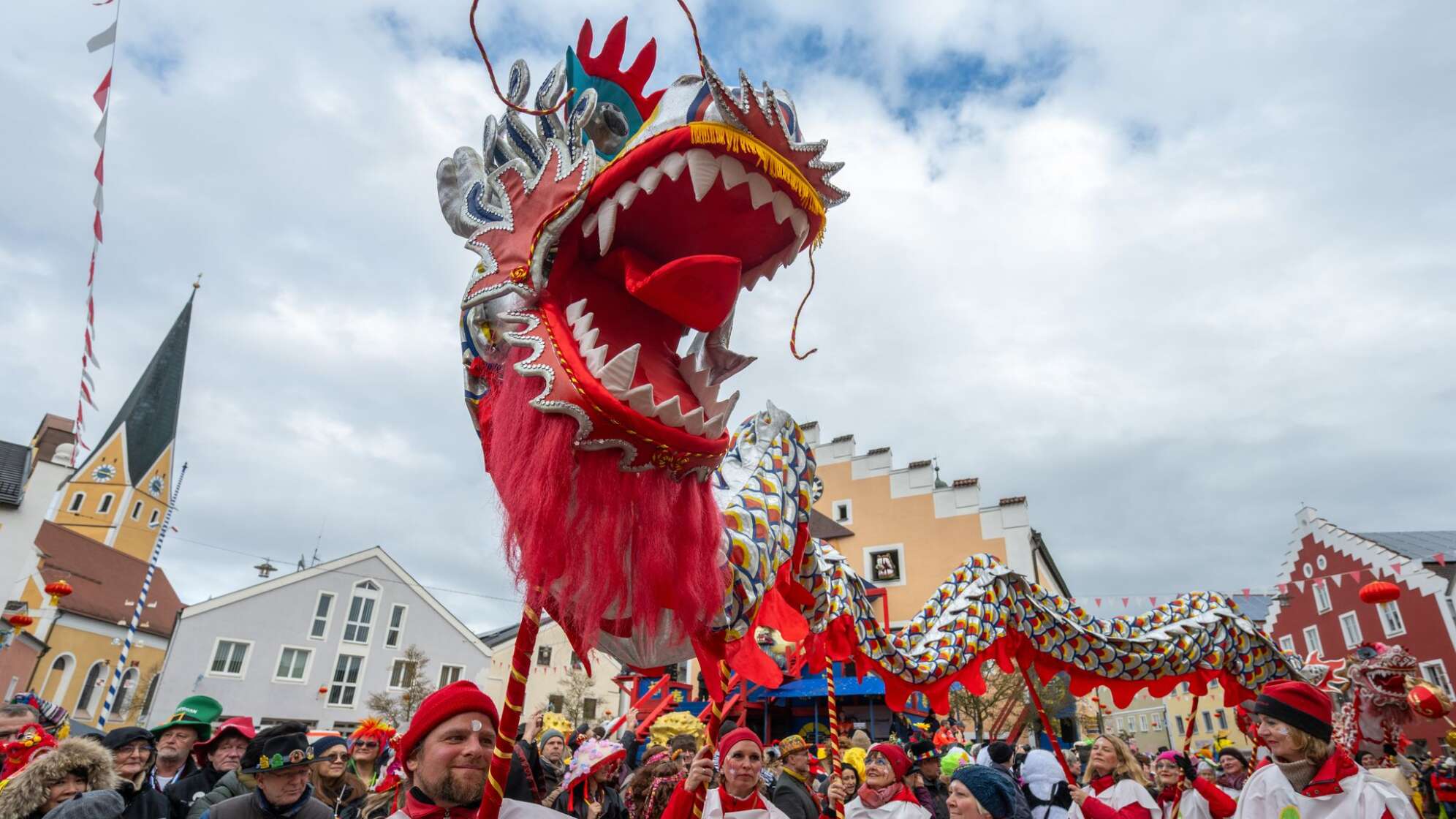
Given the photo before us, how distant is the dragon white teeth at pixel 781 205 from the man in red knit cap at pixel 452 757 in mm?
1245

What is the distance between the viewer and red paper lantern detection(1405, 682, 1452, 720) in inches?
161

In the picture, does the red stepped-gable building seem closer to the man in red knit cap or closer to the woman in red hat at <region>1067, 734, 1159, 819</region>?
the woman in red hat at <region>1067, 734, 1159, 819</region>

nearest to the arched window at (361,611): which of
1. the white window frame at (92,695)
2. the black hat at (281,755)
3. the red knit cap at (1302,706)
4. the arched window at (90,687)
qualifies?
the white window frame at (92,695)

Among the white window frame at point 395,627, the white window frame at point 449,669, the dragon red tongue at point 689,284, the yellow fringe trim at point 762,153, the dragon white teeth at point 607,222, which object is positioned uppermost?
the white window frame at point 395,627

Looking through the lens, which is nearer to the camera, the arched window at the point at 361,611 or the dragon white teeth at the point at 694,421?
the dragon white teeth at the point at 694,421

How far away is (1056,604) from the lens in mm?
4043

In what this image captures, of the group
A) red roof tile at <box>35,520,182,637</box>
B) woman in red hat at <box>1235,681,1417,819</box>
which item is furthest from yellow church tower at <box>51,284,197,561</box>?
woman in red hat at <box>1235,681,1417,819</box>

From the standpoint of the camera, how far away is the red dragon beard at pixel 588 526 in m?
1.50

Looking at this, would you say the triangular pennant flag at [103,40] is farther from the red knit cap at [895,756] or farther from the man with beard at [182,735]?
the red knit cap at [895,756]

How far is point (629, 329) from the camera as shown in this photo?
1.80 m

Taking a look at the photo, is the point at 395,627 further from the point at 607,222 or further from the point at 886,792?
the point at 607,222

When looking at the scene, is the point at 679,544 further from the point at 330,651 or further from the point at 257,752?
the point at 330,651

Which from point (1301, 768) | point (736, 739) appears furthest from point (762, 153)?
point (1301, 768)

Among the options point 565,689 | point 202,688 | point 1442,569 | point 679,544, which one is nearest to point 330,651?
point 202,688
